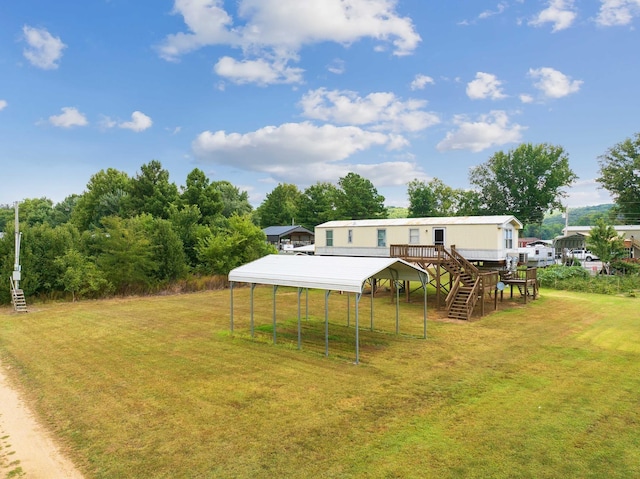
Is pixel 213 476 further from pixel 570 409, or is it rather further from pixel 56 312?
pixel 56 312

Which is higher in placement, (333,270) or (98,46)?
(98,46)

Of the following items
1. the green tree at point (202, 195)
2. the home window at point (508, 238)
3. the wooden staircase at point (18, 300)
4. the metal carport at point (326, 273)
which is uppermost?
the green tree at point (202, 195)

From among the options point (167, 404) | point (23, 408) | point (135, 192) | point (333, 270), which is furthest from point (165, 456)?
point (135, 192)

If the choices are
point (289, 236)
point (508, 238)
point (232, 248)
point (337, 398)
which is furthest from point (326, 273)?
point (289, 236)

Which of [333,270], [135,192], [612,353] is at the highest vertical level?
[135,192]

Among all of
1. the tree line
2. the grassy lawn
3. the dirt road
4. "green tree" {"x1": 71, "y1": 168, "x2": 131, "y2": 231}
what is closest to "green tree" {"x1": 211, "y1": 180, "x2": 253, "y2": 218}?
the tree line

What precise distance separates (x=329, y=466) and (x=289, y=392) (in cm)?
298

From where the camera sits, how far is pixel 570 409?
7562 mm

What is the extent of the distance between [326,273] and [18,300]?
15.7 metres

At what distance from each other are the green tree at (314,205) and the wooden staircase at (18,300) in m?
42.1

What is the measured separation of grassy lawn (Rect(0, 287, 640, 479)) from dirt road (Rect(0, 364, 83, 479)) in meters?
0.23

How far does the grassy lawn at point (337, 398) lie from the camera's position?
5832 mm

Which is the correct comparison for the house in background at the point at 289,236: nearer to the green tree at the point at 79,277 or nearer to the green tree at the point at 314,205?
the green tree at the point at 314,205

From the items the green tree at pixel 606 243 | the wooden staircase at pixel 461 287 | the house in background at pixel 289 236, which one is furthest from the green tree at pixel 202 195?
the green tree at pixel 606 243
